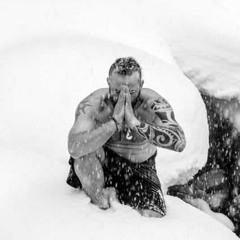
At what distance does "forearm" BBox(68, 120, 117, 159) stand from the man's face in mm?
181

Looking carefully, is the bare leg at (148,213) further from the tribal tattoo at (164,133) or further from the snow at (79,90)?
the tribal tattoo at (164,133)

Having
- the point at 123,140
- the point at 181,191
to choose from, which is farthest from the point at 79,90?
the point at 123,140

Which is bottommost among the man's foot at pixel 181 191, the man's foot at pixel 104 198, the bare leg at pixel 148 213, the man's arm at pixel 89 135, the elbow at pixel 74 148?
the man's foot at pixel 181 191

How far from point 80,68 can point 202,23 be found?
Answer: 5.57ft

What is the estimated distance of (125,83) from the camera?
3.09 meters

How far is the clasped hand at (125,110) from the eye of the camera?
305 centimetres

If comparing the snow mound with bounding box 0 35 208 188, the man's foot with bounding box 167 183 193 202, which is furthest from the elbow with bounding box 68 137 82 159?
the man's foot with bounding box 167 183 193 202

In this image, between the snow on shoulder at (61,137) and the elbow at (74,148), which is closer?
the elbow at (74,148)

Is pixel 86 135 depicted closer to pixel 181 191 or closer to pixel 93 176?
pixel 93 176

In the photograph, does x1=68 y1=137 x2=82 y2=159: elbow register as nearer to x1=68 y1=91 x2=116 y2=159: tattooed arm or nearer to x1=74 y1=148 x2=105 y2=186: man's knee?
x1=68 y1=91 x2=116 y2=159: tattooed arm

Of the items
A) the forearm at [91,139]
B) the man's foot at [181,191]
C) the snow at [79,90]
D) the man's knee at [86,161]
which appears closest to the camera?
the forearm at [91,139]

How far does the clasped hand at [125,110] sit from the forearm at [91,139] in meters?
0.05

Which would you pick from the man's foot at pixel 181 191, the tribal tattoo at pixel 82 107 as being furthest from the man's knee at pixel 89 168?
the man's foot at pixel 181 191

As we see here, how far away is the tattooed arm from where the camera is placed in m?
3.04
